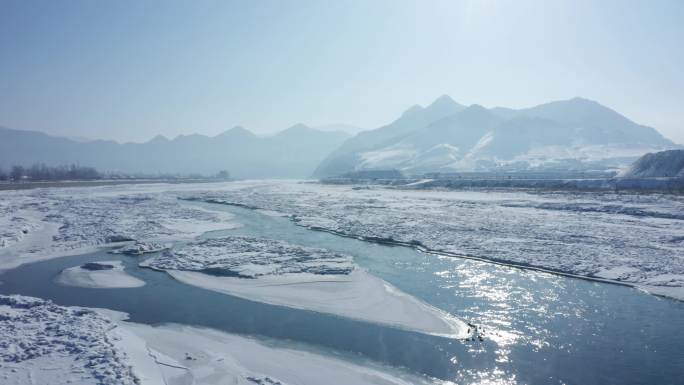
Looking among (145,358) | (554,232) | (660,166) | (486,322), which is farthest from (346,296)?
(660,166)

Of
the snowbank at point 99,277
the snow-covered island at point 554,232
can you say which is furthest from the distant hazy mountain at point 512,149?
the snowbank at point 99,277

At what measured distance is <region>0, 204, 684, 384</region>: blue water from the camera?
754 cm

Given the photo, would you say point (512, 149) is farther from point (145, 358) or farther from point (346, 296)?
point (145, 358)

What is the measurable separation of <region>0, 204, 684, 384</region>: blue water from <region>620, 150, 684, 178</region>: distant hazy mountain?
177 ft

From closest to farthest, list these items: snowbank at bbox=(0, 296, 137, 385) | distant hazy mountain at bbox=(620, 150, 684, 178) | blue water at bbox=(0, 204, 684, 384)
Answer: snowbank at bbox=(0, 296, 137, 385) → blue water at bbox=(0, 204, 684, 384) → distant hazy mountain at bbox=(620, 150, 684, 178)

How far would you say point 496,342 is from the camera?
28.2 ft

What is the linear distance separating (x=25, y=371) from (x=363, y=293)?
8.19 meters

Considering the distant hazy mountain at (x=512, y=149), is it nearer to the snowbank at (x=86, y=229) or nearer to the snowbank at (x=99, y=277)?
the snowbank at (x=86, y=229)

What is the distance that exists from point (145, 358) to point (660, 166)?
7185 cm

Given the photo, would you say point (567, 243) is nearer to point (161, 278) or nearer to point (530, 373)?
point (530, 373)

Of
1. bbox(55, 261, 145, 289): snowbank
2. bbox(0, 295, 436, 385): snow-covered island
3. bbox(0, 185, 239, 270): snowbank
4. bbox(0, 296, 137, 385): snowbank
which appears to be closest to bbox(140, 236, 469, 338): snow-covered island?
bbox(55, 261, 145, 289): snowbank

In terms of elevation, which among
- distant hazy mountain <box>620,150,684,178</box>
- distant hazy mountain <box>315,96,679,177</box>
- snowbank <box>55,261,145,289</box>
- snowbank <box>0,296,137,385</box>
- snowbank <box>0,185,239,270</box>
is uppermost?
distant hazy mountain <box>315,96,679,177</box>

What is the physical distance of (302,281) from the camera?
12.9 meters

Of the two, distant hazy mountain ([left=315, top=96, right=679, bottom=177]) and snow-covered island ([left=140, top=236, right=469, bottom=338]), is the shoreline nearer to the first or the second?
snow-covered island ([left=140, top=236, right=469, bottom=338])
